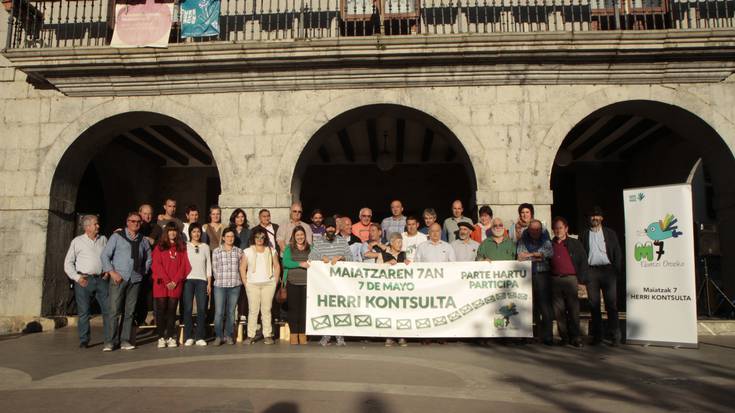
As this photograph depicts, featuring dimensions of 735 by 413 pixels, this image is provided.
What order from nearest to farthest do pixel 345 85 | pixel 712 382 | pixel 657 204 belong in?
pixel 712 382 < pixel 657 204 < pixel 345 85

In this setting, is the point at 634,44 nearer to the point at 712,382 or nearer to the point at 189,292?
the point at 712,382

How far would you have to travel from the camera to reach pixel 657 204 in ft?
26.8

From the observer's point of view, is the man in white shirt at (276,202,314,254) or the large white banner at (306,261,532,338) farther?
the man in white shirt at (276,202,314,254)

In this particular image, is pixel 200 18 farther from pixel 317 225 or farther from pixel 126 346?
pixel 126 346

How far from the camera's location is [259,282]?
8266 millimetres

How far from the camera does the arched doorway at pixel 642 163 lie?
10.4m

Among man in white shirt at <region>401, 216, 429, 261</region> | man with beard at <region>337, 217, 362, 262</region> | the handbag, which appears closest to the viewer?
the handbag

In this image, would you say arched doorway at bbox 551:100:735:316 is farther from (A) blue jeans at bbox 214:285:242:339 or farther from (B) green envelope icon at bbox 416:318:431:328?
(A) blue jeans at bbox 214:285:242:339

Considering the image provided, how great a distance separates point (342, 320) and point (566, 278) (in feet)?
10.9

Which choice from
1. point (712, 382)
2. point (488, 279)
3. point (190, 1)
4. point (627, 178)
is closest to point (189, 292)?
point (488, 279)

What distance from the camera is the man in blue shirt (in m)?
7.79

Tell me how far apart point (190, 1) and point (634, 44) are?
27.3 feet

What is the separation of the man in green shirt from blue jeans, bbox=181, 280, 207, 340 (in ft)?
13.7

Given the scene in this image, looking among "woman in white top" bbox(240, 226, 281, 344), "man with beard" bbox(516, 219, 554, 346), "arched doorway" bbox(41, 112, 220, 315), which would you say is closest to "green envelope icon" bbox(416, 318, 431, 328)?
"man with beard" bbox(516, 219, 554, 346)
